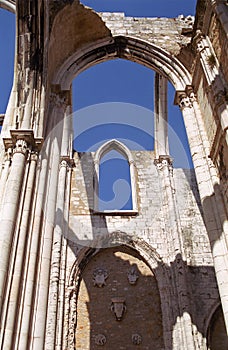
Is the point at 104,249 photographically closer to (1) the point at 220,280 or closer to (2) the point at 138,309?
(2) the point at 138,309

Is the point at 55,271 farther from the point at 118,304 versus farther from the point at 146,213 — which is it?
the point at 146,213

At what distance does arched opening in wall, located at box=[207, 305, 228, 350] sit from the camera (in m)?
8.34

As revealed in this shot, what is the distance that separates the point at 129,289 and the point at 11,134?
5.28 m

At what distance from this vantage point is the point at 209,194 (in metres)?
5.75

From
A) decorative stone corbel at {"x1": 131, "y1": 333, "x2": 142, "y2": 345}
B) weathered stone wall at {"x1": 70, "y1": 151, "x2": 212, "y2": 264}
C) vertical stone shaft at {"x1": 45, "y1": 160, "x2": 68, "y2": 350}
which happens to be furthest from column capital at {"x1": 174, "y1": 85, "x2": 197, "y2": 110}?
decorative stone corbel at {"x1": 131, "y1": 333, "x2": 142, "y2": 345}

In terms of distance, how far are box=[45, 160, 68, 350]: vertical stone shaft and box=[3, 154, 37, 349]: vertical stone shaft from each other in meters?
3.52

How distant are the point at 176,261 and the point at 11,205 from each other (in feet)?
17.4

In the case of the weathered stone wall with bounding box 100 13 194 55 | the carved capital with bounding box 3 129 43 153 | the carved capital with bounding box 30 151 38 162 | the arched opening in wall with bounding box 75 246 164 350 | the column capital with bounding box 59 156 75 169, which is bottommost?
the arched opening in wall with bounding box 75 246 164 350

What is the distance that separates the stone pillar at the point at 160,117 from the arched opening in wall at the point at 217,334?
16.0 feet

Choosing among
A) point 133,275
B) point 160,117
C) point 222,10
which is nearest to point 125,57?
point 222,10

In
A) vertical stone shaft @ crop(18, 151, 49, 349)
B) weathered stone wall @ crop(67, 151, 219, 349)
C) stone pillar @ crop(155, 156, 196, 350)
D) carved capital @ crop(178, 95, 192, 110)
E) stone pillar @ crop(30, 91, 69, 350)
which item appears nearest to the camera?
vertical stone shaft @ crop(18, 151, 49, 349)

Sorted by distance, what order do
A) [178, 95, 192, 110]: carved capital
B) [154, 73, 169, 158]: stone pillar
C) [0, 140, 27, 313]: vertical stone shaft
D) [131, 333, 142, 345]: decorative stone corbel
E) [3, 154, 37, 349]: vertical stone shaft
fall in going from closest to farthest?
1. [3, 154, 37, 349]: vertical stone shaft
2. [0, 140, 27, 313]: vertical stone shaft
3. [178, 95, 192, 110]: carved capital
4. [131, 333, 142, 345]: decorative stone corbel
5. [154, 73, 169, 158]: stone pillar

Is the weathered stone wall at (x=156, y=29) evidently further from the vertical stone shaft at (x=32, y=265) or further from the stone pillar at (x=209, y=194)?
the vertical stone shaft at (x=32, y=265)

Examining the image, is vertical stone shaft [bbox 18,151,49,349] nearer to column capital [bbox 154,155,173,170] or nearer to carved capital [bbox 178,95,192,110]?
carved capital [bbox 178,95,192,110]
